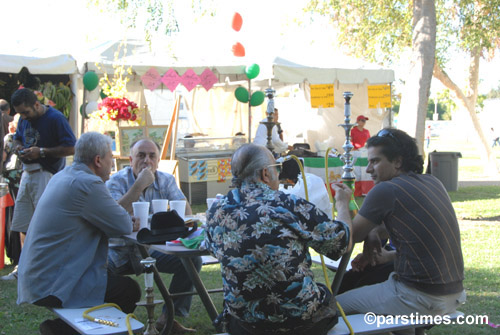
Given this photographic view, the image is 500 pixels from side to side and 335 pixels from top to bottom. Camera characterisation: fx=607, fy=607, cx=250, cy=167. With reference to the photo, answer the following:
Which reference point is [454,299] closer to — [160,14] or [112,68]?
[160,14]

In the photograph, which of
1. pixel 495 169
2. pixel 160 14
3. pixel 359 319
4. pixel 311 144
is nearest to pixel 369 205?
pixel 359 319

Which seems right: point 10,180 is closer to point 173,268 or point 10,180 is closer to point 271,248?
point 173,268

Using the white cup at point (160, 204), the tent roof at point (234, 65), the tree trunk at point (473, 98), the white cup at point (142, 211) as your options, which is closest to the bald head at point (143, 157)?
the white cup at point (160, 204)

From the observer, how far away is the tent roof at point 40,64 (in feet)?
29.6

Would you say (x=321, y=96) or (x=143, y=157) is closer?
(x=143, y=157)

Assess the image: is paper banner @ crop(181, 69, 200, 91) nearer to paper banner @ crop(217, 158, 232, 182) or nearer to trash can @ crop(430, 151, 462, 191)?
paper banner @ crop(217, 158, 232, 182)

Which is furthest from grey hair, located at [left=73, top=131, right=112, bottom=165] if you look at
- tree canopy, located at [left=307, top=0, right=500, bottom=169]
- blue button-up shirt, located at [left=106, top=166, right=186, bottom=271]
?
tree canopy, located at [left=307, top=0, right=500, bottom=169]

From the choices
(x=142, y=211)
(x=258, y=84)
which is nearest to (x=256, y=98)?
(x=258, y=84)

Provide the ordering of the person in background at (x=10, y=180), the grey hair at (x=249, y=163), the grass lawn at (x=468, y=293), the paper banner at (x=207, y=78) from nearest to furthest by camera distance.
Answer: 1. the grey hair at (x=249, y=163)
2. the grass lawn at (x=468, y=293)
3. the person in background at (x=10, y=180)
4. the paper banner at (x=207, y=78)

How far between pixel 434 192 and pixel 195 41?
9142 mm

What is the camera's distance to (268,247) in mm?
2496

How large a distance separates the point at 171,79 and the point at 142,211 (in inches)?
264

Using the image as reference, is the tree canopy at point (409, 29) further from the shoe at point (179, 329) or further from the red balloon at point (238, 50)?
the shoe at point (179, 329)

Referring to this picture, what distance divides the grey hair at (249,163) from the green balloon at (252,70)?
8201mm
